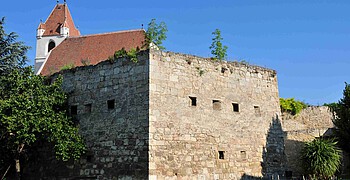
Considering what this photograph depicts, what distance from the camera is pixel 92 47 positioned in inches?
1239

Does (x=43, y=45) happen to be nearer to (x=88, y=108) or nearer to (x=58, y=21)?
(x=58, y=21)

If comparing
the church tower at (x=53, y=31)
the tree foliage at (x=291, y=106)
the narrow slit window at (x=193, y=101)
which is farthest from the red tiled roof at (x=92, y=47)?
the narrow slit window at (x=193, y=101)

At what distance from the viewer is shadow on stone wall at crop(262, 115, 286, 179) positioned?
1482cm

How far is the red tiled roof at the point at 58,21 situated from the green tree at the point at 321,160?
3349 centimetres

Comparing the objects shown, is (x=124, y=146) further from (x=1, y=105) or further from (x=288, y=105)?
(x=288, y=105)

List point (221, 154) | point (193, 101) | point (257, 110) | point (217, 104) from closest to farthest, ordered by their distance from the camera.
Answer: point (193, 101)
point (221, 154)
point (217, 104)
point (257, 110)

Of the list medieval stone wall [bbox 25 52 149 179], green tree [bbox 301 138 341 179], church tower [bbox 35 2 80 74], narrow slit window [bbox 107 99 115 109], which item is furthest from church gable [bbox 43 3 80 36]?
green tree [bbox 301 138 341 179]

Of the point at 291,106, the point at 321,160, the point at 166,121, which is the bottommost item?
the point at 321,160

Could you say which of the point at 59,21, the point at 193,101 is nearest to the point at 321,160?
the point at 193,101

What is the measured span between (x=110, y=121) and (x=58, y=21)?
34.2m

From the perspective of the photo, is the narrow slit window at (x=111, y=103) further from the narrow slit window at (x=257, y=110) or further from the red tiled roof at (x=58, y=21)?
the red tiled roof at (x=58, y=21)

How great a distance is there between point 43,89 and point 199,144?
6174 mm

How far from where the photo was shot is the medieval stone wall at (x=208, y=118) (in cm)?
1222

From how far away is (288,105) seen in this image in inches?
872
